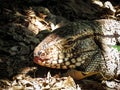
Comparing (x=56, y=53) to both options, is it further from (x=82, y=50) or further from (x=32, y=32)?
(x=32, y=32)

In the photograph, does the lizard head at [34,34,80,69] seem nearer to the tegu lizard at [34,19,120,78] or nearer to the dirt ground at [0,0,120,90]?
the tegu lizard at [34,19,120,78]

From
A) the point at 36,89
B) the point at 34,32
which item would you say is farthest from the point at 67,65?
the point at 34,32

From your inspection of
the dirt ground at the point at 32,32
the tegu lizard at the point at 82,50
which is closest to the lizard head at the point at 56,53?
the tegu lizard at the point at 82,50

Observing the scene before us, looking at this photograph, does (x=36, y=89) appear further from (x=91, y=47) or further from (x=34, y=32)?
(x=34, y=32)

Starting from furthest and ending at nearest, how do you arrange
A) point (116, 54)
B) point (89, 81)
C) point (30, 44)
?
point (30, 44), point (116, 54), point (89, 81)

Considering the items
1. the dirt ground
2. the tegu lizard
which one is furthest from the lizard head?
the dirt ground

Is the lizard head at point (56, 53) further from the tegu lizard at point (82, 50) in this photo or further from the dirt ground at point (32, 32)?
the dirt ground at point (32, 32)

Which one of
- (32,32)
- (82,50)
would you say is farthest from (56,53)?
(32,32)

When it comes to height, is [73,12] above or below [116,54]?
above
